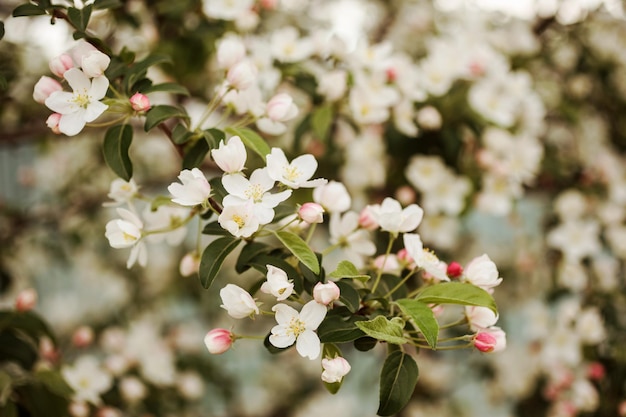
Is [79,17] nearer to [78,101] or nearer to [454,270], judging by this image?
[78,101]

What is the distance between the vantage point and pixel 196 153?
2.67ft

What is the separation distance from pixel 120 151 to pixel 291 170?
0.24 metres

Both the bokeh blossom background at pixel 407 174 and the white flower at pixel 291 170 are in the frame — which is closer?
the white flower at pixel 291 170

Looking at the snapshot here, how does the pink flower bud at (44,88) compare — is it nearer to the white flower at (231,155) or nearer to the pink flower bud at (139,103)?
the pink flower bud at (139,103)

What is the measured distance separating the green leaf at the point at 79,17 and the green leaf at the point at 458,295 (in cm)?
55

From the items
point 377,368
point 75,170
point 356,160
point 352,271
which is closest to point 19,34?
point 75,170

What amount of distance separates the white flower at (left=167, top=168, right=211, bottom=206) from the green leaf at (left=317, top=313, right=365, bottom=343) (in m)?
0.20

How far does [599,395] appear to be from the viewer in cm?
142

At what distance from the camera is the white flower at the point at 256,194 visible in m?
0.68

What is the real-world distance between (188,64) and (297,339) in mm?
983

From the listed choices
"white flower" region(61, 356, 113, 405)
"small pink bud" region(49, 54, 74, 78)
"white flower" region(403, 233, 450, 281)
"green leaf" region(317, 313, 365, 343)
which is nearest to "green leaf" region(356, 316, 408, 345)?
"green leaf" region(317, 313, 365, 343)

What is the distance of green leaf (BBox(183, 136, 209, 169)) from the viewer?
0.81 meters

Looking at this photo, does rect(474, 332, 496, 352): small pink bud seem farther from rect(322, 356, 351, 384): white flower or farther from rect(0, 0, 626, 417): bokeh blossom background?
rect(0, 0, 626, 417): bokeh blossom background

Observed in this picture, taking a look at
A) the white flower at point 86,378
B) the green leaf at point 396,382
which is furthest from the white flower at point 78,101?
the white flower at point 86,378
